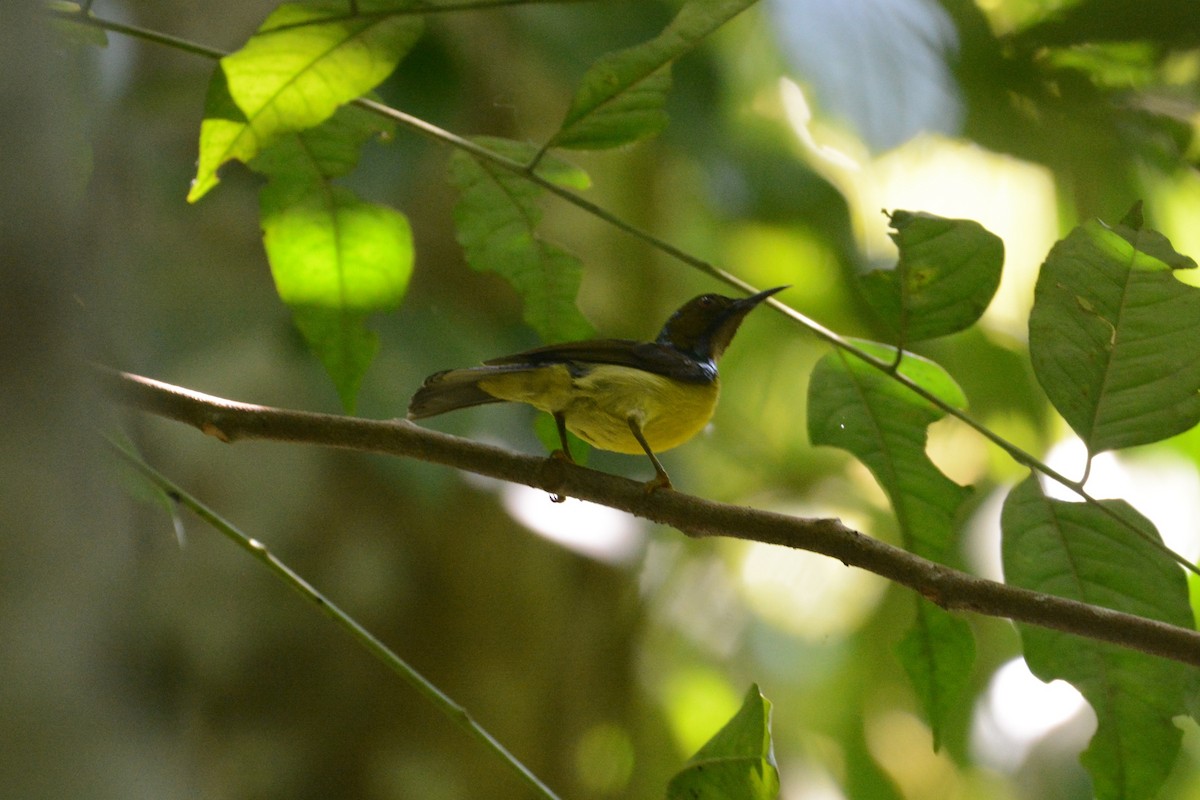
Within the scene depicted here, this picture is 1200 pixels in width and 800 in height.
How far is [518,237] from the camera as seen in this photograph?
252 centimetres

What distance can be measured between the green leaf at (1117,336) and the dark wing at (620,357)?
3.32ft

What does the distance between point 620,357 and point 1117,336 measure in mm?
1125

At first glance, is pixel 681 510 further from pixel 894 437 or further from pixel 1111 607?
pixel 1111 607

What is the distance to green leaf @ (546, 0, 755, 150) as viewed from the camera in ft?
6.98

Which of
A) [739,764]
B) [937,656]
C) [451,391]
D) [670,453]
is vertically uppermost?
[451,391]

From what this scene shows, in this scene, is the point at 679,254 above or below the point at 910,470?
above

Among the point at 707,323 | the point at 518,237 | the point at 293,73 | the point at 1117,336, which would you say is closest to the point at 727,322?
the point at 707,323

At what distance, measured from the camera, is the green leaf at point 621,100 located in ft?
6.98

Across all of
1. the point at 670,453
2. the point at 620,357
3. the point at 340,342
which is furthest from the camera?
the point at 670,453

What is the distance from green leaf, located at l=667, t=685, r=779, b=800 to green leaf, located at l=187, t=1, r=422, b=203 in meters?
1.27

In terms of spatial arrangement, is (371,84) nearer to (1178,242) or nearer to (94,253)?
(94,253)

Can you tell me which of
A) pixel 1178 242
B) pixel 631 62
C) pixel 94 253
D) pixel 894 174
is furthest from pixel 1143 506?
pixel 94 253

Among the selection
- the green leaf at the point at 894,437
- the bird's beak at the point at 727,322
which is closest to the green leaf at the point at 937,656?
the green leaf at the point at 894,437

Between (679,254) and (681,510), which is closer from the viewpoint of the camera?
(681,510)
